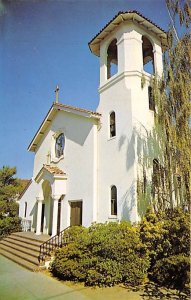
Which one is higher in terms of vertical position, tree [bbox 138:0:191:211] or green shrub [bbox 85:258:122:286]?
tree [bbox 138:0:191:211]

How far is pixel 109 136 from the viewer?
14031mm

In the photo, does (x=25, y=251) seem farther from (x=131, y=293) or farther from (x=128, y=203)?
(x=131, y=293)

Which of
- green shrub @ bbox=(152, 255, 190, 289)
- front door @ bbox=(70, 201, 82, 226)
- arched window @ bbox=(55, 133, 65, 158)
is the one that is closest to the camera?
green shrub @ bbox=(152, 255, 190, 289)

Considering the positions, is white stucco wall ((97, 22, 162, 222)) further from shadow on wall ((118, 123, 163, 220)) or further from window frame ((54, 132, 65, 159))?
window frame ((54, 132, 65, 159))

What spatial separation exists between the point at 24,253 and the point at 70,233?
14.3 ft

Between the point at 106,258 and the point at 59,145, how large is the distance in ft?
38.4

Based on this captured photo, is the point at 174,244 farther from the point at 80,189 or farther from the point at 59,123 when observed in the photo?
the point at 59,123

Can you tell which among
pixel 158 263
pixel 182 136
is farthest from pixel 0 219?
pixel 182 136

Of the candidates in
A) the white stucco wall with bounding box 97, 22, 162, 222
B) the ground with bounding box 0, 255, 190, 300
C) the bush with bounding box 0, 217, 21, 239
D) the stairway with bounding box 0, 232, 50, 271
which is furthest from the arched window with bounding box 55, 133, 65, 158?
the ground with bounding box 0, 255, 190, 300

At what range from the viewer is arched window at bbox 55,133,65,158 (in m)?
18.5

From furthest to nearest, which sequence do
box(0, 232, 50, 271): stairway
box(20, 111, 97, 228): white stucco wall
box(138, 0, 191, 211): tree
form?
box(20, 111, 97, 228): white stucco wall → box(0, 232, 50, 271): stairway → box(138, 0, 191, 211): tree

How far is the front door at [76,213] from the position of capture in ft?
48.8

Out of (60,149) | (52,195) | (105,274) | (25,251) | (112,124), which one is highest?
(112,124)

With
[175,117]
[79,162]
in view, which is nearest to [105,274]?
[175,117]
